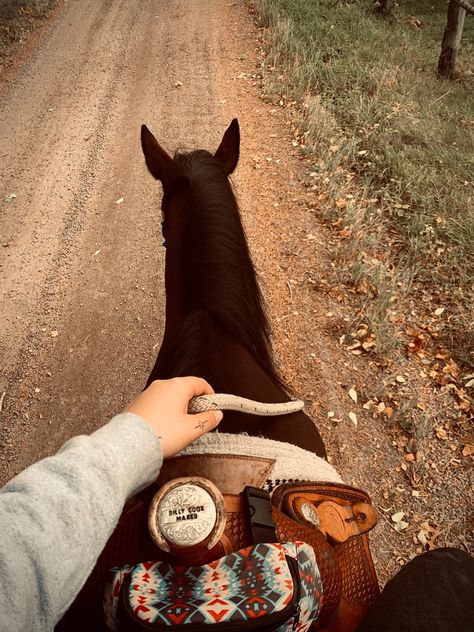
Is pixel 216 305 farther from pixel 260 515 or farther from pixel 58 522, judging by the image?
pixel 58 522

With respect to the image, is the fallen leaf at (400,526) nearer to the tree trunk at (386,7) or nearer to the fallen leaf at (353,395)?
the fallen leaf at (353,395)

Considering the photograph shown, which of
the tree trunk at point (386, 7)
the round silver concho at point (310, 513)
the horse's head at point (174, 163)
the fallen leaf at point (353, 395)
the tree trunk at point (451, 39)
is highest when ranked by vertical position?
the tree trunk at point (386, 7)

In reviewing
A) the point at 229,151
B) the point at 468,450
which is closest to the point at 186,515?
the point at 229,151

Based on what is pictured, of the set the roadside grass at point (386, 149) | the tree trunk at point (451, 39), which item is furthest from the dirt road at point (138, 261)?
the tree trunk at point (451, 39)

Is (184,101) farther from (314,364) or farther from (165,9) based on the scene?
(314,364)

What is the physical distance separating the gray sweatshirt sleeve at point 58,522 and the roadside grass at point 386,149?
2.73 m

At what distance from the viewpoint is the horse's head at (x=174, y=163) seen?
2.11 m

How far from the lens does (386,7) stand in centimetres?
870

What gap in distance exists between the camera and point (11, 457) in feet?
10.6

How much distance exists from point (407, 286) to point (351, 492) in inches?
92.4

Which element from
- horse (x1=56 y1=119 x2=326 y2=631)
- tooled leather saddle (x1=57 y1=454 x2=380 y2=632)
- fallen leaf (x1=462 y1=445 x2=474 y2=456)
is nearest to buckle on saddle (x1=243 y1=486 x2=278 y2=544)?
tooled leather saddle (x1=57 y1=454 x2=380 y2=632)

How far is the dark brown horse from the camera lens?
1795 millimetres

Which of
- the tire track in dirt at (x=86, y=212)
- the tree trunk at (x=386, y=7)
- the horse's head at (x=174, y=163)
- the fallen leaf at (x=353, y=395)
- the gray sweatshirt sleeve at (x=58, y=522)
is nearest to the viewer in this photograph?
the gray sweatshirt sleeve at (x=58, y=522)

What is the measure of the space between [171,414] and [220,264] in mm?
844
